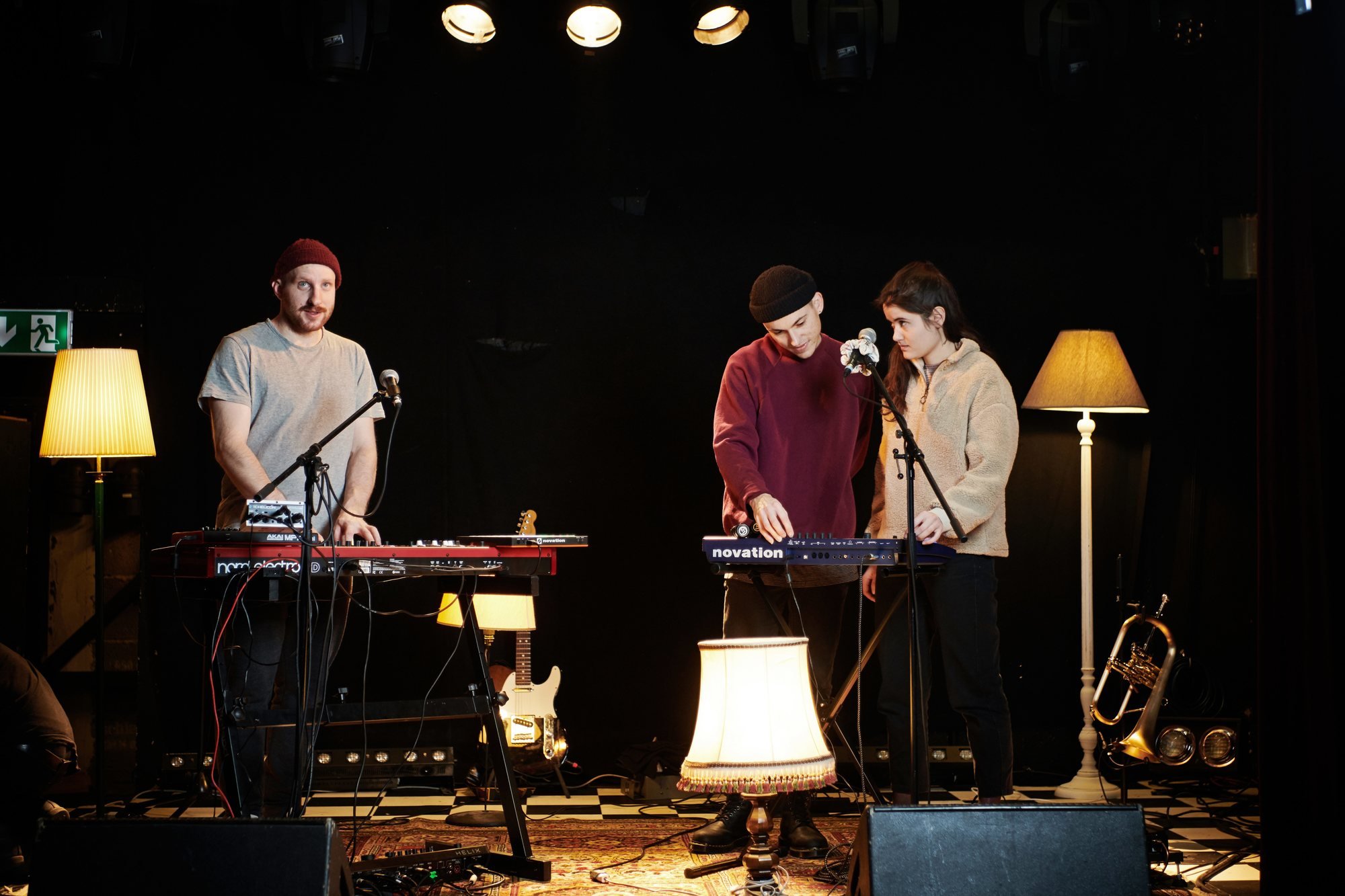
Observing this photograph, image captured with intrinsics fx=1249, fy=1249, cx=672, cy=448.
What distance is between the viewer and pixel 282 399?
3.71 meters

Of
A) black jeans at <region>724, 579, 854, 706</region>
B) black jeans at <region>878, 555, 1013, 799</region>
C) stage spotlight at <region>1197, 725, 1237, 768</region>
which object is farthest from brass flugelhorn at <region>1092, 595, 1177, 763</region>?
black jeans at <region>724, 579, 854, 706</region>

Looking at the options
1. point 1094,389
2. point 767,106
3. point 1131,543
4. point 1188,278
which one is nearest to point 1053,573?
point 1131,543

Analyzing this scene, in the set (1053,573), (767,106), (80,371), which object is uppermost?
(767,106)

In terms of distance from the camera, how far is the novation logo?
130 inches

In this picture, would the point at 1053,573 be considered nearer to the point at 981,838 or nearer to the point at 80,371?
the point at 981,838

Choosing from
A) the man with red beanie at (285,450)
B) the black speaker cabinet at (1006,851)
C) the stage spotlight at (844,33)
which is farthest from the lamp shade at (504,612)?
the black speaker cabinet at (1006,851)

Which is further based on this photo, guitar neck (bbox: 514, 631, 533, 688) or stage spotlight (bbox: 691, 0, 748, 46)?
stage spotlight (bbox: 691, 0, 748, 46)

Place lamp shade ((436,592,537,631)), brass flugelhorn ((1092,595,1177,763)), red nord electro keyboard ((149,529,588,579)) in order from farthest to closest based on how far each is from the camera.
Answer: lamp shade ((436,592,537,631)) < brass flugelhorn ((1092,595,1177,763)) < red nord electro keyboard ((149,529,588,579))

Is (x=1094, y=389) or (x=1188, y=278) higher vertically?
(x=1188, y=278)

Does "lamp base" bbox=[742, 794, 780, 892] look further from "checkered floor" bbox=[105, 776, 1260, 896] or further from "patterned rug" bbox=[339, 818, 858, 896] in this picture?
"checkered floor" bbox=[105, 776, 1260, 896]

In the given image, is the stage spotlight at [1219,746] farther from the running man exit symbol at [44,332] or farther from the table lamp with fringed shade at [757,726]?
the running man exit symbol at [44,332]

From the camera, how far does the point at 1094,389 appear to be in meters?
5.05

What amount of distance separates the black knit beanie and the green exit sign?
307 centimetres

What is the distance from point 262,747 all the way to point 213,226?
278 centimetres
